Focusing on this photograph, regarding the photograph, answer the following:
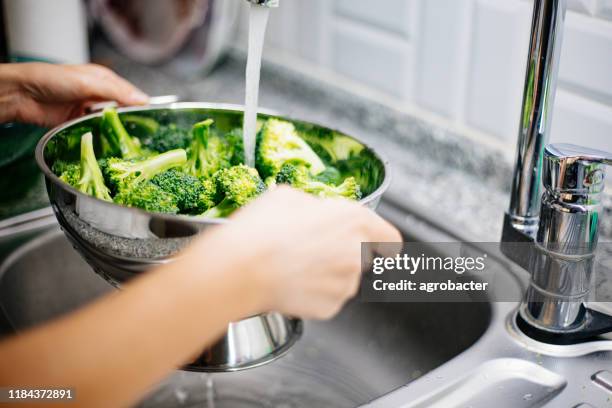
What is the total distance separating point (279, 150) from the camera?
869 millimetres

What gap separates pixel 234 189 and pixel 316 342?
0.41 meters

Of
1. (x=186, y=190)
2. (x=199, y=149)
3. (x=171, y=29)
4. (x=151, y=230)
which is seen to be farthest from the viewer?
(x=171, y=29)

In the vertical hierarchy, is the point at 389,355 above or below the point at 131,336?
below

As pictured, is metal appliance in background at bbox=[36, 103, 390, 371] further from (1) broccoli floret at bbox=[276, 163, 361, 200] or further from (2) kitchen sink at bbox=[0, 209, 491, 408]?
(2) kitchen sink at bbox=[0, 209, 491, 408]

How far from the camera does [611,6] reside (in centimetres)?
96

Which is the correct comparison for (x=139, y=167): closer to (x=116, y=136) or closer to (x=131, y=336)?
(x=116, y=136)

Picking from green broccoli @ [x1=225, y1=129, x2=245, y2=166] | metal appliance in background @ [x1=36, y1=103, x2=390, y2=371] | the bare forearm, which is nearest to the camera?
the bare forearm

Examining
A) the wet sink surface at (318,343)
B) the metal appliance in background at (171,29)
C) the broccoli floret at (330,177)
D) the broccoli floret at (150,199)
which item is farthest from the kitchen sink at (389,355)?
the metal appliance in background at (171,29)

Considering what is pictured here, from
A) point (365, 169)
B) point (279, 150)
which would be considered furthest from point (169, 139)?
point (365, 169)

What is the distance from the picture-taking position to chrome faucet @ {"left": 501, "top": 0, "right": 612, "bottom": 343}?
2.44 feet

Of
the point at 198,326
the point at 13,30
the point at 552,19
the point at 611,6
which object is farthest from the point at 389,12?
the point at 198,326

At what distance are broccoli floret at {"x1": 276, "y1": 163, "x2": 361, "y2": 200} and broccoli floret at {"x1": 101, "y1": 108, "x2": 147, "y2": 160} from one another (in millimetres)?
211

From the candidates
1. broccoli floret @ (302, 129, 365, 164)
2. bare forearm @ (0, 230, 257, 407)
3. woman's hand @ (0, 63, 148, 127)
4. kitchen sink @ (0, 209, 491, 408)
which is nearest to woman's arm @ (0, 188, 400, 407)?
bare forearm @ (0, 230, 257, 407)

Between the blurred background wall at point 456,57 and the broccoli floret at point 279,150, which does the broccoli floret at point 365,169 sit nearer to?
the broccoli floret at point 279,150
